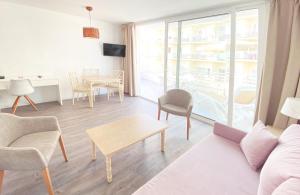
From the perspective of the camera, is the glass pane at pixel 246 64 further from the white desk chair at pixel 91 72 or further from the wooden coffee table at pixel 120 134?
the white desk chair at pixel 91 72

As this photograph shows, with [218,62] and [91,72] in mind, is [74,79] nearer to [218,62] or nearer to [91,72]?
[91,72]

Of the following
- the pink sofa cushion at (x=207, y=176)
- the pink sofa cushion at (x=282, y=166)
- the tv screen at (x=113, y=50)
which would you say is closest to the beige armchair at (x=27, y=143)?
the pink sofa cushion at (x=207, y=176)

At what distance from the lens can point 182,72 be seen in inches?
163

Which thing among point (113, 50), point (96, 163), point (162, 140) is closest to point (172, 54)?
point (113, 50)

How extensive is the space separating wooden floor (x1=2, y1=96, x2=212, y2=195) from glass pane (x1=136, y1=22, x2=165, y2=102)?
220cm

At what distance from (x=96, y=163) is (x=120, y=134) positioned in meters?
0.50

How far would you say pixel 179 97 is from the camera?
132 inches

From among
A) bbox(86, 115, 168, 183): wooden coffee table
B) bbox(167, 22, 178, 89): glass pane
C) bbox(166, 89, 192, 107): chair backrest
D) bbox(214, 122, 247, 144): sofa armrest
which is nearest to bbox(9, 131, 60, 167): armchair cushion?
bbox(86, 115, 168, 183): wooden coffee table

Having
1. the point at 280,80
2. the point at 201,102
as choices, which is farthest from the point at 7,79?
the point at 280,80

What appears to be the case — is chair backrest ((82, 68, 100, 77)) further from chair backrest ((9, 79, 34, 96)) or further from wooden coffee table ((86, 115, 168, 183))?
wooden coffee table ((86, 115, 168, 183))

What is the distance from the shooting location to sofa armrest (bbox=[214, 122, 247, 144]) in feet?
6.27

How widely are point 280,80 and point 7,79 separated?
17.4 ft

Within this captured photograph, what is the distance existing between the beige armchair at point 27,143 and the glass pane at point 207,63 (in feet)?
9.82

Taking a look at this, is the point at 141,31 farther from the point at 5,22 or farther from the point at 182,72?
the point at 5,22
